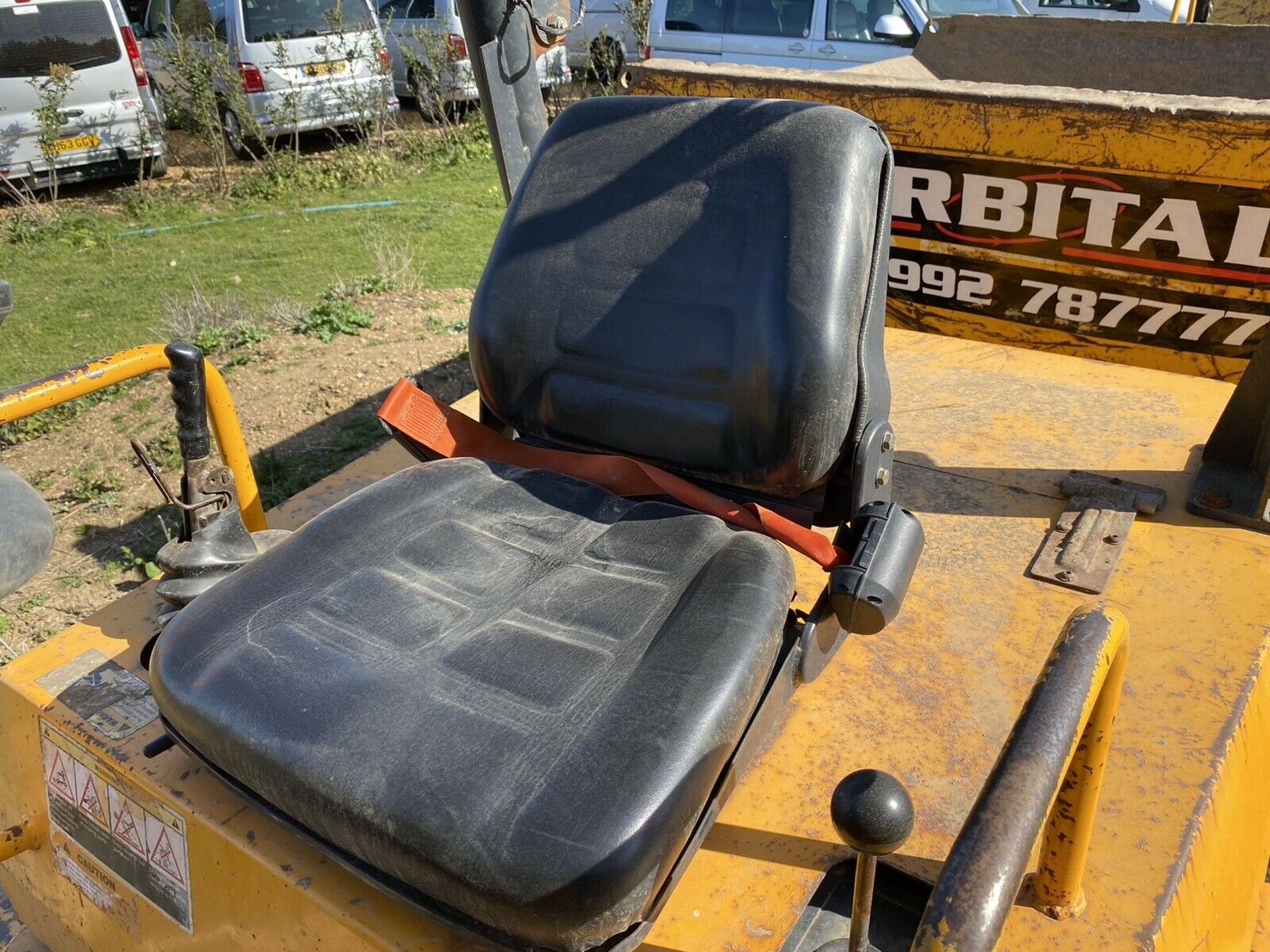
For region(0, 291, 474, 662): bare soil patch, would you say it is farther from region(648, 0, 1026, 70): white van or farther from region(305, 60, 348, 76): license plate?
region(305, 60, 348, 76): license plate

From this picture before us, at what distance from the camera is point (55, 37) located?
748 centimetres

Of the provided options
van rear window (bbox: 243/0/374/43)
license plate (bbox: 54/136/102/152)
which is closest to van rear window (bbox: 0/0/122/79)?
license plate (bbox: 54/136/102/152)

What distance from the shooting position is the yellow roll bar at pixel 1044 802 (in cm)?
72

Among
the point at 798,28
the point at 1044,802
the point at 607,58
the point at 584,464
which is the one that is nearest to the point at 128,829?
the point at 584,464

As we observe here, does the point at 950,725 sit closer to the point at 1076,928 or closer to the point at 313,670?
the point at 1076,928

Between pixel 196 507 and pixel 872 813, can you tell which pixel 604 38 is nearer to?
pixel 196 507

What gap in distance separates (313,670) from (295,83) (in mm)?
8166

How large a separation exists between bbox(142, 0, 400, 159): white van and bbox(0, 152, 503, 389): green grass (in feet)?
2.94

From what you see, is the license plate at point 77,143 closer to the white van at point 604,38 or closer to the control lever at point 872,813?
the white van at point 604,38

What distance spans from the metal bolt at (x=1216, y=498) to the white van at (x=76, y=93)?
25.2 ft

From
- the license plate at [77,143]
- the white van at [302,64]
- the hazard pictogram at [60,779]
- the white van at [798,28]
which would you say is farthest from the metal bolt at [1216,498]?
the license plate at [77,143]

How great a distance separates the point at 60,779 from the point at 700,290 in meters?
1.17

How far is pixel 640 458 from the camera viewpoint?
1626 mm

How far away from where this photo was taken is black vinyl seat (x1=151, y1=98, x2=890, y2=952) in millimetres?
1015
